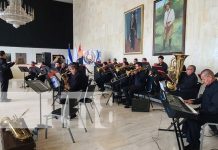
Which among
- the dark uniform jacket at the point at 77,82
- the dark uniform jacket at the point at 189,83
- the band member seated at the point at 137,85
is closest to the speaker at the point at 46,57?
the band member seated at the point at 137,85

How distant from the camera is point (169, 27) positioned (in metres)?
7.25

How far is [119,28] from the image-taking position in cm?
1077

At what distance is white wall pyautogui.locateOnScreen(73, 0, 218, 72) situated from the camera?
19.1 ft

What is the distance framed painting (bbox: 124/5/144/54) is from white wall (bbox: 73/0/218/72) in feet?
0.77

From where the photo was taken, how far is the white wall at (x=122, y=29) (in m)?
5.81

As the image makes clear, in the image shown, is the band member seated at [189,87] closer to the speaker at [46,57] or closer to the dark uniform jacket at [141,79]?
the dark uniform jacket at [141,79]

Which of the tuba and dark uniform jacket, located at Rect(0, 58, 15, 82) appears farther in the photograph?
dark uniform jacket, located at Rect(0, 58, 15, 82)

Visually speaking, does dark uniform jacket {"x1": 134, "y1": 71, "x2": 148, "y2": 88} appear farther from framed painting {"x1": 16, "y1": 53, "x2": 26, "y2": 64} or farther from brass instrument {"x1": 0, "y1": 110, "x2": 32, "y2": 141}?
framed painting {"x1": 16, "y1": 53, "x2": 26, "y2": 64}

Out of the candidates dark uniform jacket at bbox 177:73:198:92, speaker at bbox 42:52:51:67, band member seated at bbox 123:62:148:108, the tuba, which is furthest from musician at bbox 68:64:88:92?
speaker at bbox 42:52:51:67

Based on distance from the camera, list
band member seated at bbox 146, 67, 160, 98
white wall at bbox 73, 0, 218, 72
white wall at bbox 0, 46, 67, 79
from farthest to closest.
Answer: white wall at bbox 0, 46, 67, 79 < band member seated at bbox 146, 67, 160, 98 < white wall at bbox 73, 0, 218, 72

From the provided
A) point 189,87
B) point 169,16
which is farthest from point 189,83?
point 169,16

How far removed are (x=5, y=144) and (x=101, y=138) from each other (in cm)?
170

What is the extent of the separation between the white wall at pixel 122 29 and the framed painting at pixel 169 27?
228mm

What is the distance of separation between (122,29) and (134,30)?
1.18 meters
